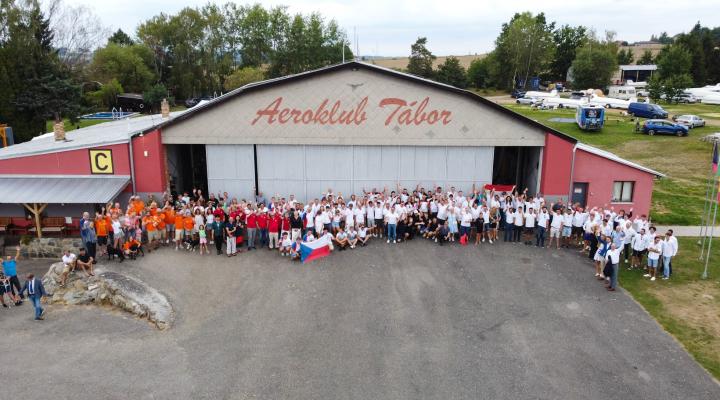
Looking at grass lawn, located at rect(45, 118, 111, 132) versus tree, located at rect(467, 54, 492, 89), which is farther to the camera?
tree, located at rect(467, 54, 492, 89)

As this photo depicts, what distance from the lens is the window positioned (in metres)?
22.6

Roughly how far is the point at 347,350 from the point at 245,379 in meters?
2.51

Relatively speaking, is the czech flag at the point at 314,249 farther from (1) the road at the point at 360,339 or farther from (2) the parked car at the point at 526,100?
(2) the parked car at the point at 526,100

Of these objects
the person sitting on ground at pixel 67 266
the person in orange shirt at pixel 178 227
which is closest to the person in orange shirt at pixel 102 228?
the person sitting on ground at pixel 67 266

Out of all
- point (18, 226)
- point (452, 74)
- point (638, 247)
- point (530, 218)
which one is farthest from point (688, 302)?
point (452, 74)

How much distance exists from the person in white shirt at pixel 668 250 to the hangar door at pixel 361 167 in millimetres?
7330

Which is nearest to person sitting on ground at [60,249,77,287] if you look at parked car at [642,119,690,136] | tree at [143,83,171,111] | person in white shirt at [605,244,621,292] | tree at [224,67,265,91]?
person in white shirt at [605,244,621,292]

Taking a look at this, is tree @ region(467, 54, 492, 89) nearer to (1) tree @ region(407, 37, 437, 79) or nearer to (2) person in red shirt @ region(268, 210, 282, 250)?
(1) tree @ region(407, 37, 437, 79)

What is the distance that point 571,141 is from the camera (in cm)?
2170

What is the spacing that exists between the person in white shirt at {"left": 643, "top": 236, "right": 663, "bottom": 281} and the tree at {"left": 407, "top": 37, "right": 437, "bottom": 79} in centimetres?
6489

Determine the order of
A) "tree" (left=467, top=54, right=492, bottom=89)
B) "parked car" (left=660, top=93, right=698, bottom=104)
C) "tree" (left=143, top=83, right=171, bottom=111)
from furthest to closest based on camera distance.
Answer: "tree" (left=467, top=54, right=492, bottom=89) < "tree" (left=143, top=83, right=171, bottom=111) < "parked car" (left=660, top=93, right=698, bottom=104)

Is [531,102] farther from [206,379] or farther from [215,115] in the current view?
[206,379]

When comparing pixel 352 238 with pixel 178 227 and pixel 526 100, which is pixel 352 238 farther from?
pixel 526 100

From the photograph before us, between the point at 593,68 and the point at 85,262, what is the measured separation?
226 ft
